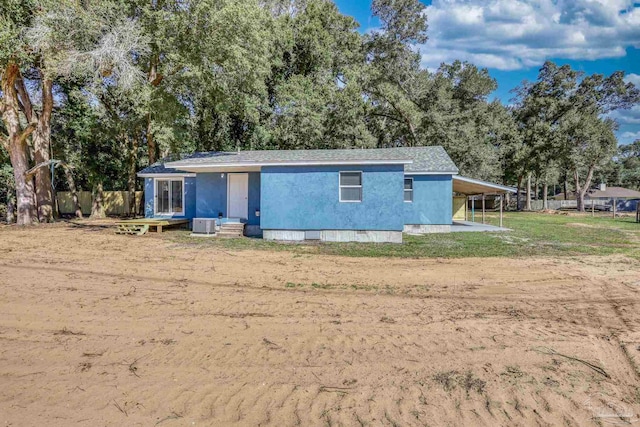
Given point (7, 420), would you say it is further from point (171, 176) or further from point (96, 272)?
point (171, 176)

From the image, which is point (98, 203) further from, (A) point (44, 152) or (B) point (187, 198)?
(B) point (187, 198)

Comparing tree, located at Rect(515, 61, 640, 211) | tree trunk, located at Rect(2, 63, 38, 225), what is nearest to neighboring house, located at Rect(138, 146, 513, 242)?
tree trunk, located at Rect(2, 63, 38, 225)

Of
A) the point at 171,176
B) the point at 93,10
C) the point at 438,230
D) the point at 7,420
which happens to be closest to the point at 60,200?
the point at 171,176

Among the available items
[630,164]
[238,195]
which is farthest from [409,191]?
[630,164]

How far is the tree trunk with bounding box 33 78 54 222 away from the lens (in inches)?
685

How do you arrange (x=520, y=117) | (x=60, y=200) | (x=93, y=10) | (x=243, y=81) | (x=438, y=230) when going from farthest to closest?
1. (x=520, y=117)
2. (x=60, y=200)
3. (x=438, y=230)
4. (x=243, y=81)
5. (x=93, y=10)

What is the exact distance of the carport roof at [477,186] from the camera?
16031 millimetres

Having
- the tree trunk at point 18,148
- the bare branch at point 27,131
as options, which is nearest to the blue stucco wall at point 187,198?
the tree trunk at point 18,148

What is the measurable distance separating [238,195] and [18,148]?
10297 mm

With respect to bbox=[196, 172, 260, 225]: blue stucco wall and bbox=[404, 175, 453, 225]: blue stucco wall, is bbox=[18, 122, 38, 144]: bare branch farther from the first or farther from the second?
bbox=[404, 175, 453, 225]: blue stucco wall

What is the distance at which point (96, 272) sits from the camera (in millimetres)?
7535

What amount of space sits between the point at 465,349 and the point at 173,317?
3.67 m

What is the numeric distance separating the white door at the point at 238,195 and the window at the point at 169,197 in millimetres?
3419

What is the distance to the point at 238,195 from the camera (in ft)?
50.2
